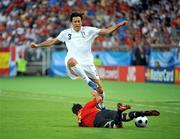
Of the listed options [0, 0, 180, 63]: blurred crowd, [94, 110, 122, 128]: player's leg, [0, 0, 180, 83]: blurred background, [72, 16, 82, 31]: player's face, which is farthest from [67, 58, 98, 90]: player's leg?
[0, 0, 180, 63]: blurred crowd

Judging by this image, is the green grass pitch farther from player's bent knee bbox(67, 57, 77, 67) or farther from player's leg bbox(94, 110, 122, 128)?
player's bent knee bbox(67, 57, 77, 67)

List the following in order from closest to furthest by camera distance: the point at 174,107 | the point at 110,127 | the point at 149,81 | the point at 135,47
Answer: the point at 110,127 → the point at 174,107 → the point at 149,81 → the point at 135,47

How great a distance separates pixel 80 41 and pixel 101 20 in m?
22.6

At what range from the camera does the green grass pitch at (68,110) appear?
12.1 metres

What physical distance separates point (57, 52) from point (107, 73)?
5118 mm

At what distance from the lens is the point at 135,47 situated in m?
34.2

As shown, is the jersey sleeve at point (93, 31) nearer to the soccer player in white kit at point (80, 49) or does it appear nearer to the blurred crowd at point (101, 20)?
the soccer player in white kit at point (80, 49)

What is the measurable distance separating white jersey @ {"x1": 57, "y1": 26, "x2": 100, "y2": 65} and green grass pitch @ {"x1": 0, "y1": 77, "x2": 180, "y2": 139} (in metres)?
1.44

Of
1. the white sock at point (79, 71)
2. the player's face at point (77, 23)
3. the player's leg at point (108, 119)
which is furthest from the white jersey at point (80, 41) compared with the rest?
the player's leg at point (108, 119)

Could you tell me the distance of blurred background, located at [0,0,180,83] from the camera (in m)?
32.7

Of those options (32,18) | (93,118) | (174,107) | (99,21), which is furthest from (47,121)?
(32,18)

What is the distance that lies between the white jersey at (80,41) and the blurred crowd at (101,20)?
53.2ft

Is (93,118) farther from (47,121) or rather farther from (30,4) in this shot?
(30,4)

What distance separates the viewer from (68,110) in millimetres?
17828
